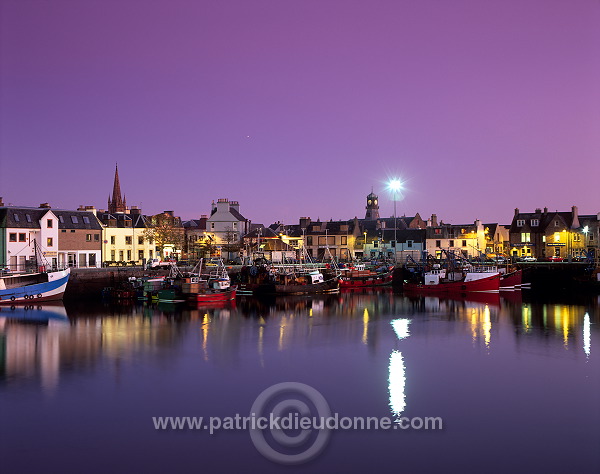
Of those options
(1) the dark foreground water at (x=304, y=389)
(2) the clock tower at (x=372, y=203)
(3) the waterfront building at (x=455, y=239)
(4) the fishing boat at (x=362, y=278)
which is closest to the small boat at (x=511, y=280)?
(4) the fishing boat at (x=362, y=278)

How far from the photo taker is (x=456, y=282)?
63.2 meters

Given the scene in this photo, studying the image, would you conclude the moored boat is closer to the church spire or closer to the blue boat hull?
the blue boat hull

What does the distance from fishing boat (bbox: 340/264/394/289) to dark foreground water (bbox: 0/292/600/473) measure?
25.9 meters

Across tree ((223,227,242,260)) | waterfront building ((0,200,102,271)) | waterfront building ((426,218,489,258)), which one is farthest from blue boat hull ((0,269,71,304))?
waterfront building ((426,218,489,258))

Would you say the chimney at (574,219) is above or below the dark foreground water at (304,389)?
above

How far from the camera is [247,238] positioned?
297 ft

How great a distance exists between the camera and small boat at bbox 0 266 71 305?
49344 mm

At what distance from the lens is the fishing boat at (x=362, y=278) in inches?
2694

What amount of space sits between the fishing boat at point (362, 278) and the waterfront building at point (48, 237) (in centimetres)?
2952

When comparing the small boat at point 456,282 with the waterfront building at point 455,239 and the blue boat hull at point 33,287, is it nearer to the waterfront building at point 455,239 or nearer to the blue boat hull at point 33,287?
the waterfront building at point 455,239

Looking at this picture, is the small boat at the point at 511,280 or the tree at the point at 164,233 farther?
the tree at the point at 164,233

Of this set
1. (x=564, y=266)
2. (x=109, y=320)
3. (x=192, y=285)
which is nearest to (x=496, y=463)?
(x=109, y=320)

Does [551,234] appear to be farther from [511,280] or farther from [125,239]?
[125,239]

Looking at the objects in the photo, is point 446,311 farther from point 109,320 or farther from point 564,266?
point 564,266
